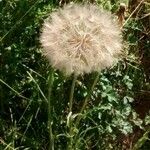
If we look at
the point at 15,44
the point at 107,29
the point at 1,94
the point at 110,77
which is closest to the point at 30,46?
the point at 15,44

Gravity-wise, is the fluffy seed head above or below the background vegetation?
above

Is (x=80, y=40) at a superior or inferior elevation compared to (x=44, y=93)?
superior

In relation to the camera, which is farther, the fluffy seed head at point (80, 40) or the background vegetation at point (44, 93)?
the background vegetation at point (44, 93)

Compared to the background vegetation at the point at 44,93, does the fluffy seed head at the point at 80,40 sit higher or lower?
higher

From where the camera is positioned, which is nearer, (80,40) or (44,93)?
(80,40)
